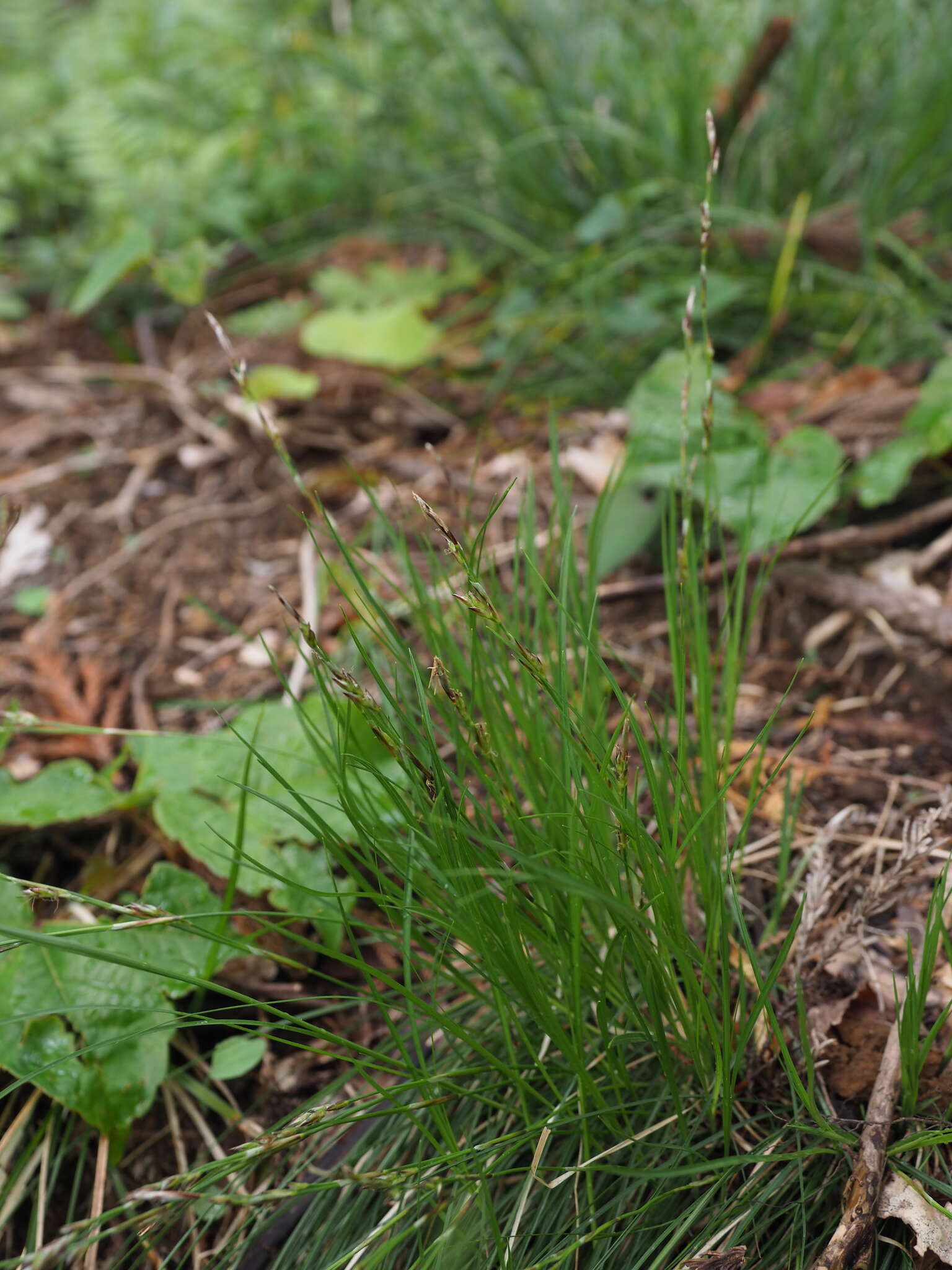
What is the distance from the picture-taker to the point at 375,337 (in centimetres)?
227

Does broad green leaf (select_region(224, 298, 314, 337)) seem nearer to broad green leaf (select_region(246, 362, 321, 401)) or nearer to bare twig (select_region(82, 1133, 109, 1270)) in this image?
broad green leaf (select_region(246, 362, 321, 401))

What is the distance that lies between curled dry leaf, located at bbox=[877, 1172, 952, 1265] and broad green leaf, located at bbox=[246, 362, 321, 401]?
1.95m

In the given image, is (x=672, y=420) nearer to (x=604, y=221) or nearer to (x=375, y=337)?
(x=604, y=221)

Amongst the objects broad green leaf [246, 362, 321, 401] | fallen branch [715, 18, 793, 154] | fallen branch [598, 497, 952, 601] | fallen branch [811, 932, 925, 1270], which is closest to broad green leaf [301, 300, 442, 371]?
broad green leaf [246, 362, 321, 401]

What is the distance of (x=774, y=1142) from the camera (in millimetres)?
810

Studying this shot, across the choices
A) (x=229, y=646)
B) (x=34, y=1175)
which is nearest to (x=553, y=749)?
(x=34, y=1175)

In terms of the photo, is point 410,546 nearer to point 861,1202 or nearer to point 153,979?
point 153,979

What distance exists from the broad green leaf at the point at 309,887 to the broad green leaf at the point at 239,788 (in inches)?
0.6

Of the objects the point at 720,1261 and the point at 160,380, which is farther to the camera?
the point at 160,380

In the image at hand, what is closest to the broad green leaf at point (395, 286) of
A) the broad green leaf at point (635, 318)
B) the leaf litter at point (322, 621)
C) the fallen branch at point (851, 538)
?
the leaf litter at point (322, 621)

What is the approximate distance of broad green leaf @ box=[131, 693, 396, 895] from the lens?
1166 mm

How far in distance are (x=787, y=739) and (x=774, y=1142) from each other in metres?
0.63

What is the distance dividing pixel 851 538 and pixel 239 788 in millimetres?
1045

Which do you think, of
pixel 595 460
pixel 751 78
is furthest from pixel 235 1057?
pixel 751 78
